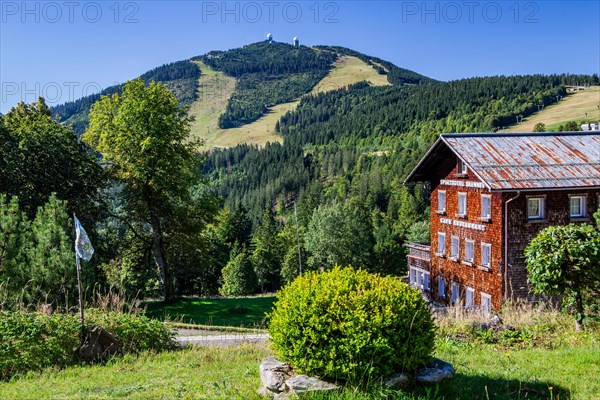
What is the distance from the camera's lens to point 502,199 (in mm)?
23266

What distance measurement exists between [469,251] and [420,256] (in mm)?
6770

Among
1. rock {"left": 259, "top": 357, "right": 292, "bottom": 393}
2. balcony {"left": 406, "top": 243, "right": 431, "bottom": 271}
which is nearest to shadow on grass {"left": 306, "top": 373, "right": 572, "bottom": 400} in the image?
rock {"left": 259, "top": 357, "right": 292, "bottom": 393}

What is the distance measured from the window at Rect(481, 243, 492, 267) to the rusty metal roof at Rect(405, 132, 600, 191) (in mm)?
3717

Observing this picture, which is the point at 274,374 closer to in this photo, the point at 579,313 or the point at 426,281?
the point at 579,313

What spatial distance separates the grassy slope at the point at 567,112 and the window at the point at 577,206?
13771 centimetres

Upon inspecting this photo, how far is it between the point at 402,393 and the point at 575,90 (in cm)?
22624

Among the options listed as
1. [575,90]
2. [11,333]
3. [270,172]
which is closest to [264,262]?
[11,333]

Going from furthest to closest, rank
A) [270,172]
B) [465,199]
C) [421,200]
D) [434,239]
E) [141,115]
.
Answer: [270,172]
[421,200]
[434,239]
[141,115]
[465,199]

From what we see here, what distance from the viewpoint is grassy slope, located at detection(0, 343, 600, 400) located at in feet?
20.9

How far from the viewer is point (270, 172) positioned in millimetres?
194375

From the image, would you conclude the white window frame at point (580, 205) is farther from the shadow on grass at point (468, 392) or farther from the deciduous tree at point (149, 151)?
the deciduous tree at point (149, 151)

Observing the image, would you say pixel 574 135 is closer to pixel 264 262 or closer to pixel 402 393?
pixel 402 393

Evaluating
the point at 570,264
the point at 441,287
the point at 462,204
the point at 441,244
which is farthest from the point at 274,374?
the point at 441,287

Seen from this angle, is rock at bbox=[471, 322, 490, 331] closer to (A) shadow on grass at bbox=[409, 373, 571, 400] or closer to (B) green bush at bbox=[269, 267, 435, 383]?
(A) shadow on grass at bbox=[409, 373, 571, 400]
